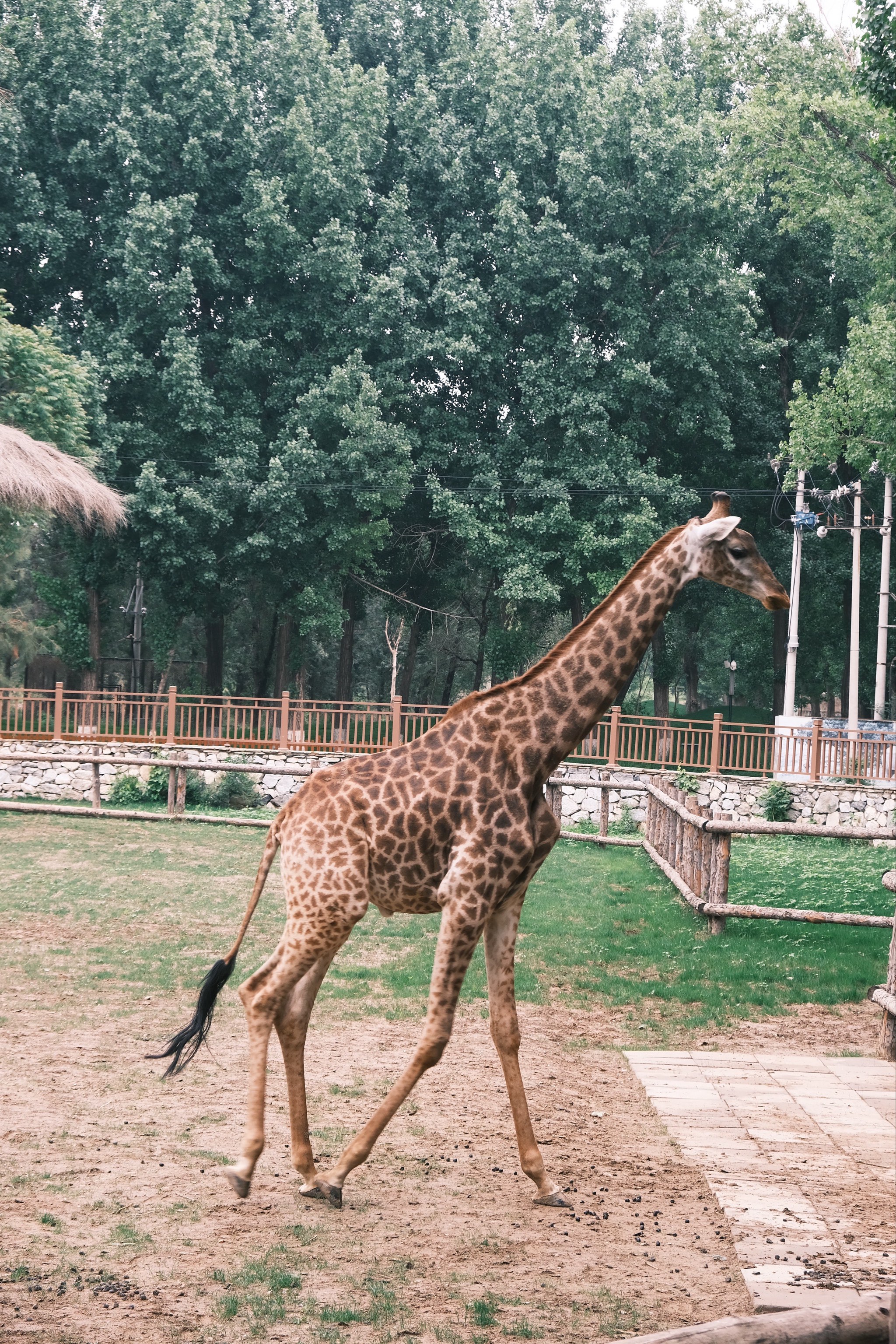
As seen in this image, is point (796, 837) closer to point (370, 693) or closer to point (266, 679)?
point (266, 679)

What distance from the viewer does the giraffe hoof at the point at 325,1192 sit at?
493 cm

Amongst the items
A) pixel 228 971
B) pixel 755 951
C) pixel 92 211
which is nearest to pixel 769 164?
pixel 92 211

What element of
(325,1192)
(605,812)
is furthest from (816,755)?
(325,1192)

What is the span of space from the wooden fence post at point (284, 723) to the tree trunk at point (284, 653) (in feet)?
28.3

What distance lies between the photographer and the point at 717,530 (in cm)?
510

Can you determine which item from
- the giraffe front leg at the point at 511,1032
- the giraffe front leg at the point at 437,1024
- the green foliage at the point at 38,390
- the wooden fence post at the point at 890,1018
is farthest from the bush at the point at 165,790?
the giraffe front leg at the point at 437,1024

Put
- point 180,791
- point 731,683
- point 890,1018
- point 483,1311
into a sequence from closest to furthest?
point 483,1311 → point 890,1018 → point 180,791 → point 731,683

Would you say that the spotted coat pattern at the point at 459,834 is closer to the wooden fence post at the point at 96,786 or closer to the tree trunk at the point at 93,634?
the wooden fence post at the point at 96,786

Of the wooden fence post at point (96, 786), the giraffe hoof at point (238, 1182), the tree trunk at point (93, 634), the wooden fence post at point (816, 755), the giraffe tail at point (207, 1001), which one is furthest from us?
the tree trunk at point (93, 634)

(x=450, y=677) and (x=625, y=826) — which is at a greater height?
(x=450, y=677)

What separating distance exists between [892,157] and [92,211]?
21667 millimetres

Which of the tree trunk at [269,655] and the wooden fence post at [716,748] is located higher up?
the tree trunk at [269,655]

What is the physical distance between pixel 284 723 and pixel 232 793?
235 centimetres

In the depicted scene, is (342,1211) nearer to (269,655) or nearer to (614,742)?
(614,742)
